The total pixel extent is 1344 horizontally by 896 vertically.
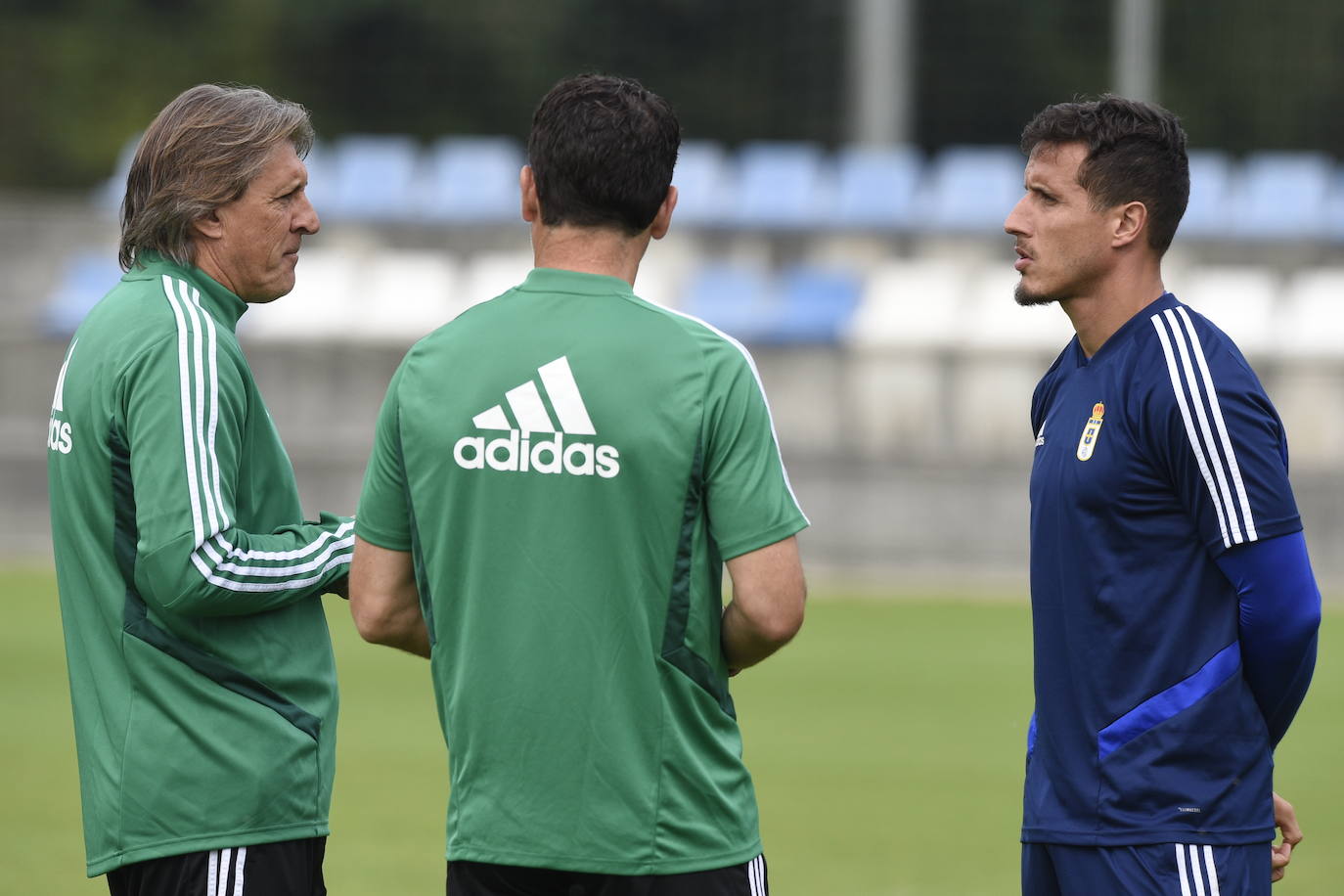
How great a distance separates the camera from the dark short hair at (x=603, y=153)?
9.18 ft

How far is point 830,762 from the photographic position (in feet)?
26.8

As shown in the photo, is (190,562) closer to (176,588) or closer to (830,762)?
(176,588)

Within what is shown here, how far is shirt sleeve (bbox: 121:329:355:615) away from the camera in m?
3.06

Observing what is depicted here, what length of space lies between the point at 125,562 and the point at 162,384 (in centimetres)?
32

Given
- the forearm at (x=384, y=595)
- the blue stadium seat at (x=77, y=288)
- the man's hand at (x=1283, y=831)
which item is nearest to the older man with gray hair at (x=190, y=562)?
the forearm at (x=384, y=595)

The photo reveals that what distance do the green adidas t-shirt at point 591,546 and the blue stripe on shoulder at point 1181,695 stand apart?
0.72 metres

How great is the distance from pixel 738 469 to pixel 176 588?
0.97 metres

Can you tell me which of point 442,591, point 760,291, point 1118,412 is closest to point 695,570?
point 442,591

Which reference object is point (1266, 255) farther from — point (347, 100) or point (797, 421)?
point (347, 100)

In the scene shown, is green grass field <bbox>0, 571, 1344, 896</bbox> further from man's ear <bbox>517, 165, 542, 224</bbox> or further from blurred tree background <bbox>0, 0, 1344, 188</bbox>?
blurred tree background <bbox>0, 0, 1344, 188</bbox>

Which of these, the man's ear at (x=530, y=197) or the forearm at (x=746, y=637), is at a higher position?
the man's ear at (x=530, y=197)

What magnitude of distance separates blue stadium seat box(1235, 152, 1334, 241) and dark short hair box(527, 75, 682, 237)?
13505mm

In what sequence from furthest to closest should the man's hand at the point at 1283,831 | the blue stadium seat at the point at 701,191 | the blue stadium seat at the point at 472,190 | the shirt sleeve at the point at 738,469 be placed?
1. the blue stadium seat at the point at 701,191
2. the blue stadium seat at the point at 472,190
3. the man's hand at the point at 1283,831
4. the shirt sleeve at the point at 738,469

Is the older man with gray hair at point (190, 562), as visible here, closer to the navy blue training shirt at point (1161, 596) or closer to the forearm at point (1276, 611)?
the navy blue training shirt at point (1161, 596)
